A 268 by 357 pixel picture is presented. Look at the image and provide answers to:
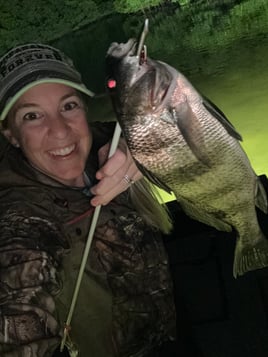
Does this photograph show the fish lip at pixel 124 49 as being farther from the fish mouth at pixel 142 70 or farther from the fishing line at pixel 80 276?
the fishing line at pixel 80 276

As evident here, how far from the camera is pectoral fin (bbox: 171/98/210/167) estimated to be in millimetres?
1764

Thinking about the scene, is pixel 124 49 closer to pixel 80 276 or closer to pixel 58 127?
pixel 58 127

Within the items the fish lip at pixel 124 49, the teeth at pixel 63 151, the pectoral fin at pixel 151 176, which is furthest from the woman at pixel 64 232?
the fish lip at pixel 124 49

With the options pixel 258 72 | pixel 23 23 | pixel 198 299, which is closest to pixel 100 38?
pixel 23 23

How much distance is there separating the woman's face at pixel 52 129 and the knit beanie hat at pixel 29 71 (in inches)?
1.6

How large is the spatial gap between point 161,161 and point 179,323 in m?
1.44

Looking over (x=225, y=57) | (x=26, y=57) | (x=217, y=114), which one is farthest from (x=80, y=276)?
(x=225, y=57)

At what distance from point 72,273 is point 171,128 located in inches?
33.4

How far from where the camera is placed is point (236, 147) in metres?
1.87

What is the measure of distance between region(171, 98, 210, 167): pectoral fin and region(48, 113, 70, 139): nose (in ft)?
2.23

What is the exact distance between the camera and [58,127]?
2.30 metres

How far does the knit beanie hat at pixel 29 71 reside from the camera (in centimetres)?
229

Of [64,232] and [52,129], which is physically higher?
[52,129]

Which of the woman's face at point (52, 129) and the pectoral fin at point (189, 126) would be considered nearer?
the pectoral fin at point (189, 126)
